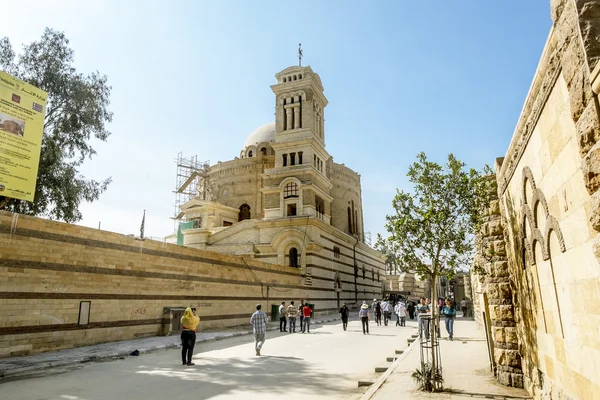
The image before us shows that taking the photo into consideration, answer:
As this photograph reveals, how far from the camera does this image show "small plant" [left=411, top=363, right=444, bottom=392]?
6535mm

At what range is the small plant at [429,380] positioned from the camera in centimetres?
654

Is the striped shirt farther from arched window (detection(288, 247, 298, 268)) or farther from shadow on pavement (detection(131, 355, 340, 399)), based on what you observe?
arched window (detection(288, 247, 298, 268))

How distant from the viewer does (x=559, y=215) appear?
383cm

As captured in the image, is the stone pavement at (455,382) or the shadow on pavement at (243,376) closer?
the stone pavement at (455,382)

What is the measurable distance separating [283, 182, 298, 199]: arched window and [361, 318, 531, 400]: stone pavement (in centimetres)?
1911

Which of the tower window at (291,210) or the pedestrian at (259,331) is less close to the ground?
the tower window at (291,210)

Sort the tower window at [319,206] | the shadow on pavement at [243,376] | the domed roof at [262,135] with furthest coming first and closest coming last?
the domed roof at [262,135] → the tower window at [319,206] → the shadow on pavement at [243,376]

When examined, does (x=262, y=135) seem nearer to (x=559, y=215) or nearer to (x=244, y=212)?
(x=244, y=212)

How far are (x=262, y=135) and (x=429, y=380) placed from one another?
3663 cm

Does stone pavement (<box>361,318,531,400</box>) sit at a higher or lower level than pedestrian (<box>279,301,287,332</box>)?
lower

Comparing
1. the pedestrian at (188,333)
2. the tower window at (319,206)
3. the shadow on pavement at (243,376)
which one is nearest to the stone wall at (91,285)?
the shadow on pavement at (243,376)

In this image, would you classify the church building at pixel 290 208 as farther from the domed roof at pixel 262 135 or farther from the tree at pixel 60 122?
the tree at pixel 60 122

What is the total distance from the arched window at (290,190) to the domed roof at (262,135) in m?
11.9

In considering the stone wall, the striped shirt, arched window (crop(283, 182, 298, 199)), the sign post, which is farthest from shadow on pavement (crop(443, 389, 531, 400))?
arched window (crop(283, 182, 298, 199))
